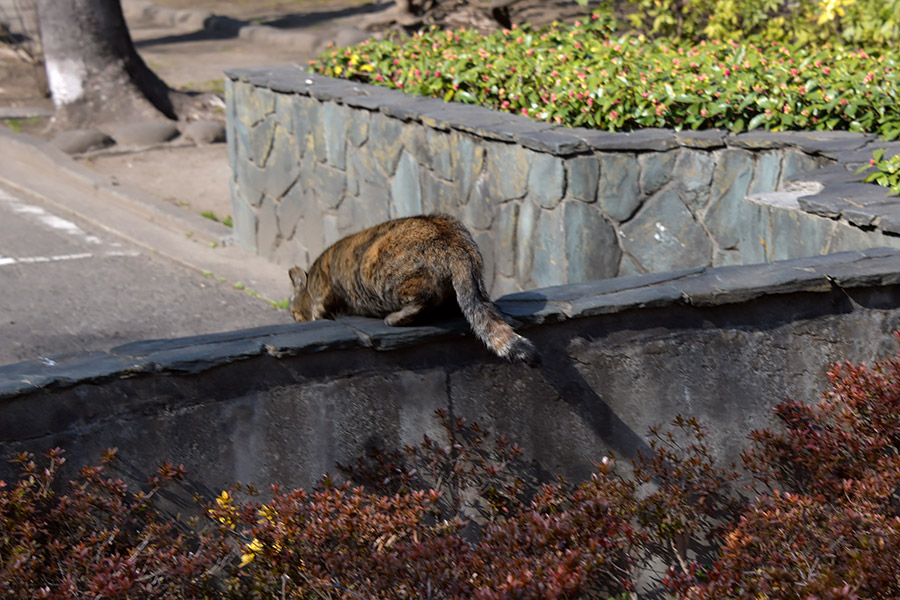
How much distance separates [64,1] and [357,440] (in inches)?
434

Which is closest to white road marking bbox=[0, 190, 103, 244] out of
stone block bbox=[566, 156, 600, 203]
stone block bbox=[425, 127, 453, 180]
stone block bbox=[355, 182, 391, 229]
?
stone block bbox=[355, 182, 391, 229]

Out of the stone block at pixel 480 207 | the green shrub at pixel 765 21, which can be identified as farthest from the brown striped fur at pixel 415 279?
the green shrub at pixel 765 21

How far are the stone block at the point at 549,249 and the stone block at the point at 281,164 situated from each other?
9.53ft

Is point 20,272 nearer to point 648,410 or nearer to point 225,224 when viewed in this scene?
point 225,224

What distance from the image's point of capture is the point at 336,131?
7730mm

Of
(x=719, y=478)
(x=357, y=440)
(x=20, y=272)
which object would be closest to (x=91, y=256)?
(x=20, y=272)

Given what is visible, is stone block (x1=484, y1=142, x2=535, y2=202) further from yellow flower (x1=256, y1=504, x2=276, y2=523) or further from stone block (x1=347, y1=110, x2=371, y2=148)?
yellow flower (x1=256, y1=504, x2=276, y2=523)

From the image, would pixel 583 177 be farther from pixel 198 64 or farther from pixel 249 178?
pixel 198 64

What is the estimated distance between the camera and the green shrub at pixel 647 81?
5.80 m

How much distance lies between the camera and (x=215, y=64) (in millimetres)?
18031

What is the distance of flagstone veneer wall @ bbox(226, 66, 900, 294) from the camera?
506 cm

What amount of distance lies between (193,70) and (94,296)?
10421mm

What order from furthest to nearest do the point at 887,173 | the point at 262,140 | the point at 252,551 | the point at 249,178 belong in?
the point at 249,178 → the point at 262,140 → the point at 887,173 → the point at 252,551

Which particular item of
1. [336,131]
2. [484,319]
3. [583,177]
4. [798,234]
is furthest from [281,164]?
[484,319]
